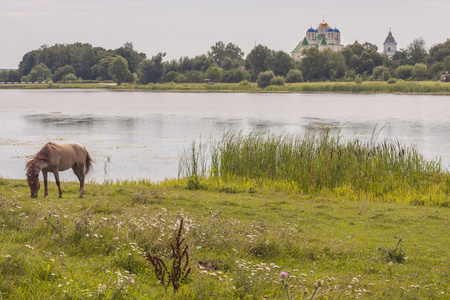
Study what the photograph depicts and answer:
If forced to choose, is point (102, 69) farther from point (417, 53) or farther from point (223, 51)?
point (417, 53)

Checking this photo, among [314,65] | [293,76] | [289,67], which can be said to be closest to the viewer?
[293,76]

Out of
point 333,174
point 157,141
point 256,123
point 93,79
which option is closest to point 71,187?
point 333,174

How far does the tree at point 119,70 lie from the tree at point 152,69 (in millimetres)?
6120

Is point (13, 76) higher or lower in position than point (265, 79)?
higher

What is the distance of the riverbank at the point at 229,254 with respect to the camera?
502 cm

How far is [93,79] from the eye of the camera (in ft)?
547

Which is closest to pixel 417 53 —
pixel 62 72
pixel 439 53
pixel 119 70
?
pixel 439 53

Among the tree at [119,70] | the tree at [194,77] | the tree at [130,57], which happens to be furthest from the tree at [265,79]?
the tree at [130,57]

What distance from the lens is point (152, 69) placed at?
129625mm

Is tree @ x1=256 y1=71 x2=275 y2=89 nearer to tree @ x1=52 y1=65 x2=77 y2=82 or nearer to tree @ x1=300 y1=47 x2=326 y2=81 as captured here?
tree @ x1=300 y1=47 x2=326 y2=81

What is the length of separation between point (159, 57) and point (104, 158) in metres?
113

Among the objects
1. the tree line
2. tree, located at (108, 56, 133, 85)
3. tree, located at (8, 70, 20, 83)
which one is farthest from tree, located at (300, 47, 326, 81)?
tree, located at (8, 70, 20, 83)

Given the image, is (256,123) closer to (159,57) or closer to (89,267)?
(89,267)

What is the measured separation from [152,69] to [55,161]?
12209 cm
